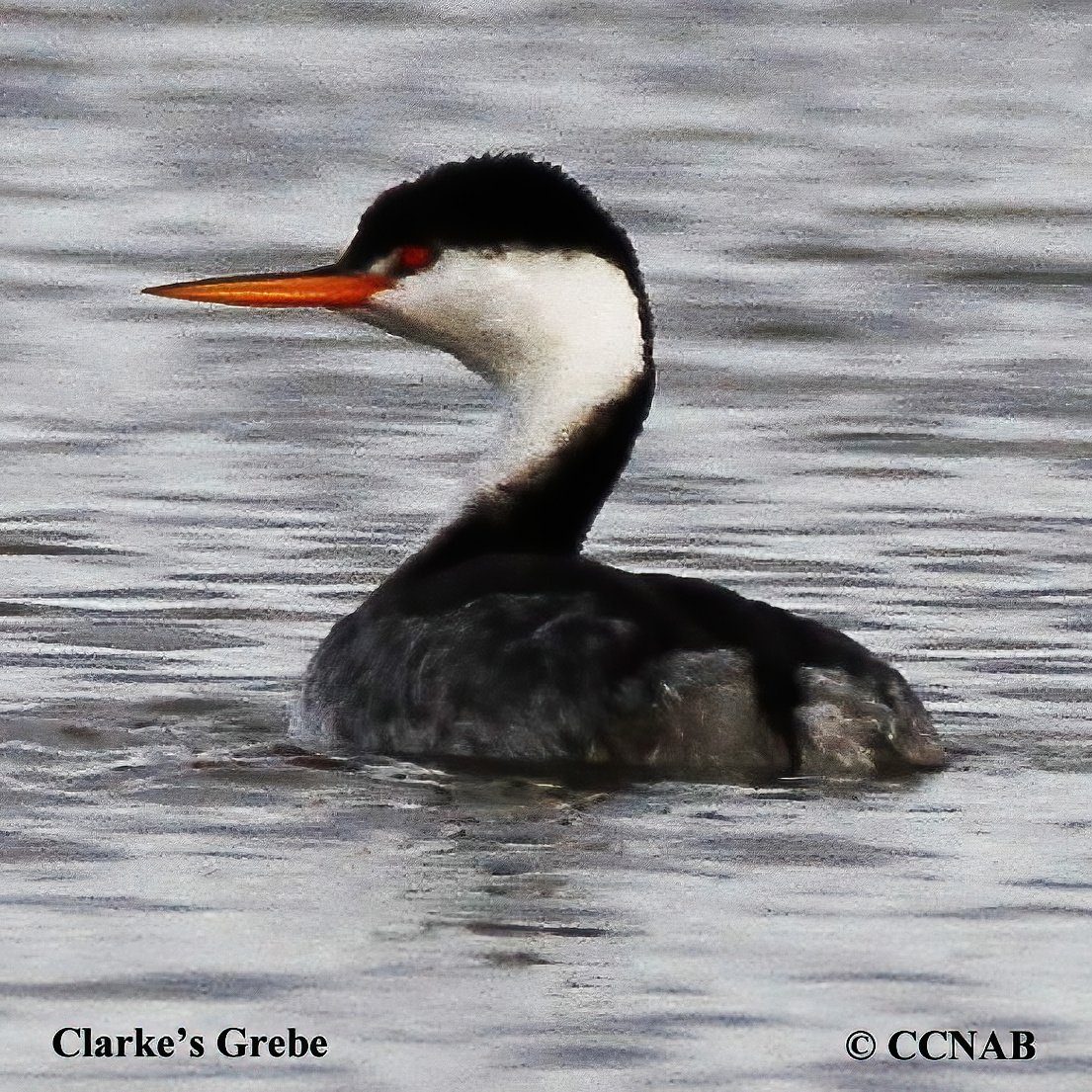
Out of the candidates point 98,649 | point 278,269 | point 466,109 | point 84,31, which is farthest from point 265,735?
point 84,31

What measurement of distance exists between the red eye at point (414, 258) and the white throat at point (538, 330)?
0.09 ft

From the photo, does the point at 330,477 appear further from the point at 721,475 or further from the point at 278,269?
the point at 278,269

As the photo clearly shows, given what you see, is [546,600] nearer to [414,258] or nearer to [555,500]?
[555,500]

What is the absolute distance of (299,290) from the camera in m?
11.4

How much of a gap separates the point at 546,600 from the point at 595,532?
11.1 ft

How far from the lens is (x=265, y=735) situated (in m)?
10.7

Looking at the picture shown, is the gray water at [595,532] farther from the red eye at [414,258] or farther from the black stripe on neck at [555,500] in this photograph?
the red eye at [414,258]

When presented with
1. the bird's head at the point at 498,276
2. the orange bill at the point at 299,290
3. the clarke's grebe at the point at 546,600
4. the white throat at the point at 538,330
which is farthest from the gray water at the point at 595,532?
the orange bill at the point at 299,290

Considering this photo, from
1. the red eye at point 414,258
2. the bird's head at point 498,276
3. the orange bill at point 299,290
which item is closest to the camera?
the bird's head at point 498,276

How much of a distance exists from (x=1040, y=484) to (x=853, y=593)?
5.31 ft

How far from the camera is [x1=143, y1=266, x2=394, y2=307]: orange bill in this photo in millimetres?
11344

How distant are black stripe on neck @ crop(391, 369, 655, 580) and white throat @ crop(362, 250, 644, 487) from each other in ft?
0.10

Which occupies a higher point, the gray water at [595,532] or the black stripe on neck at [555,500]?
the black stripe on neck at [555,500]

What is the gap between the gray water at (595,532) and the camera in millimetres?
8312
